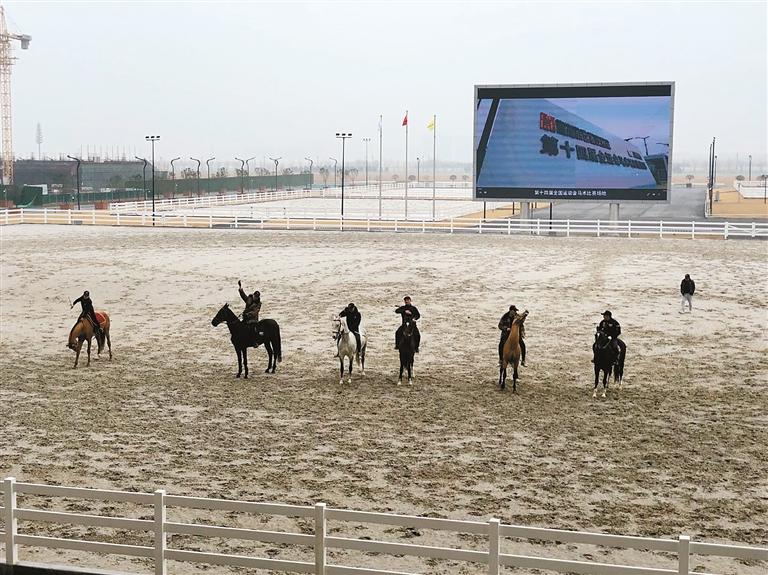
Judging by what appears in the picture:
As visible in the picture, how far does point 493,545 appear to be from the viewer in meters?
8.12

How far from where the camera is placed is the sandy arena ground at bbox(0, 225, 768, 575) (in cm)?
1170

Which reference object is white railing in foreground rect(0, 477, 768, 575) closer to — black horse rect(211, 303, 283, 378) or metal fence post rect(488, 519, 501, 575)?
metal fence post rect(488, 519, 501, 575)

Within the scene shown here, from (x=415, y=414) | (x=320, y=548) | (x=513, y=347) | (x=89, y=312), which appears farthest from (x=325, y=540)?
(x=89, y=312)

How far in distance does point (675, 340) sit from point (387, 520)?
17064mm

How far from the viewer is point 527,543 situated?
10586 millimetres

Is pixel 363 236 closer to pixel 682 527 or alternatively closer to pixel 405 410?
pixel 405 410

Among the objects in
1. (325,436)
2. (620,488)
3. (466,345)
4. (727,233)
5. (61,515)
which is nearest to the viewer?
(61,515)

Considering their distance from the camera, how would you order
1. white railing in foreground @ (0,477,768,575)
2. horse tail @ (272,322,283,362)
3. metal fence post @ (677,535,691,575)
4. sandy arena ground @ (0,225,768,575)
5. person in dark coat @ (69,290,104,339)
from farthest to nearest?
person in dark coat @ (69,290,104,339) < horse tail @ (272,322,283,362) < sandy arena ground @ (0,225,768,575) < white railing in foreground @ (0,477,768,575) < metal fence post @ (677,535,691,575)

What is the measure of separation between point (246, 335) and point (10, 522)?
10297 mm

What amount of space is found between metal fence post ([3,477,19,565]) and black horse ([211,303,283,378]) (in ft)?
32.2

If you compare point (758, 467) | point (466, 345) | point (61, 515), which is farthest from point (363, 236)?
point (61, 515)

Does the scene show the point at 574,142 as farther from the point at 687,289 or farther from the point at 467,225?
the point at 687,289

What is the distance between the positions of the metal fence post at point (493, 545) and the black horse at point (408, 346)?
1021cm

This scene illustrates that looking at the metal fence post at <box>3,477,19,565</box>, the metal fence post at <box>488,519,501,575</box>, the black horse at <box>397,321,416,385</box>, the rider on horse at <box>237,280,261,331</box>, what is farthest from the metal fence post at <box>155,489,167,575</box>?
the rider on horse at <box>237,280,261,331</box>
